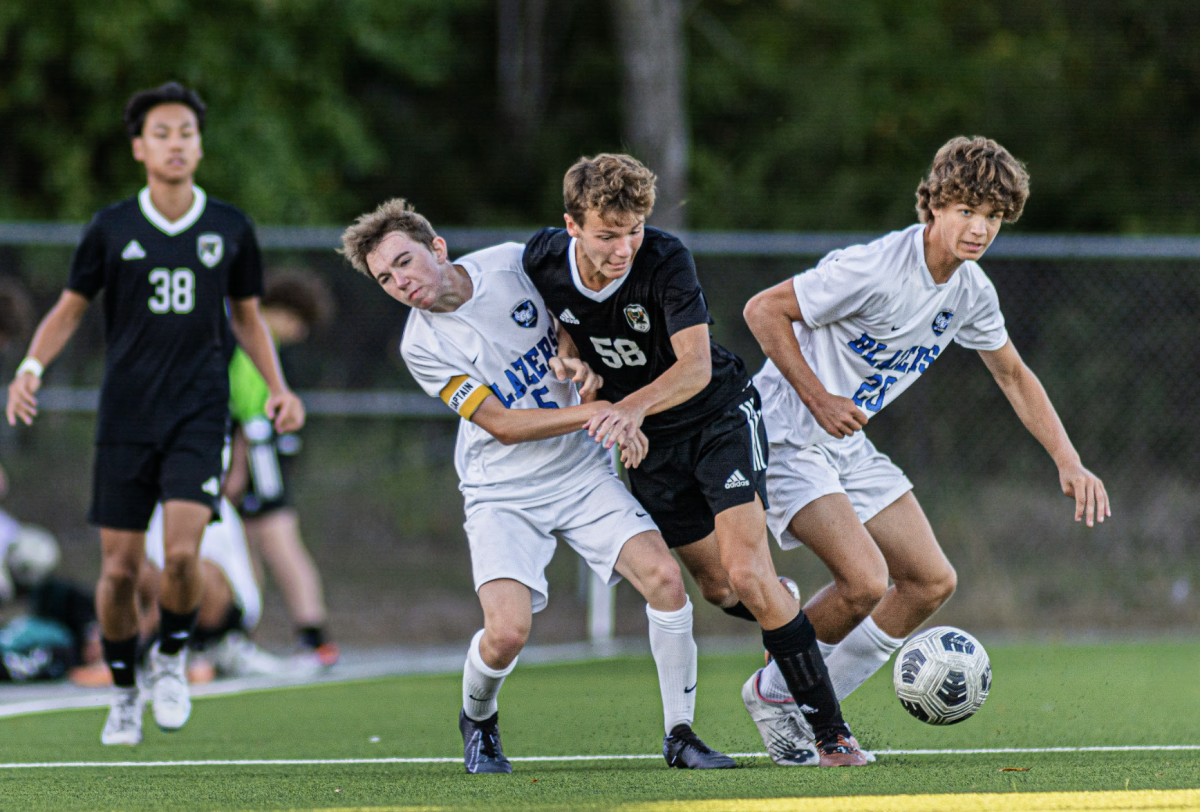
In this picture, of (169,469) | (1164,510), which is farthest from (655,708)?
(1164,510)

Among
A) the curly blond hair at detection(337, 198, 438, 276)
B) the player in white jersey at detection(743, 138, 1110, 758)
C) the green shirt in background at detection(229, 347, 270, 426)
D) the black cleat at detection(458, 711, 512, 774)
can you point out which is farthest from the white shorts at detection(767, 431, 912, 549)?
the green shirt in background at detection(229, 347, 270, 426)

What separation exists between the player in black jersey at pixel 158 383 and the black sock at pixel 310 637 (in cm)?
254

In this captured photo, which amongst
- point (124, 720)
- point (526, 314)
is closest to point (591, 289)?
point (526, 314)

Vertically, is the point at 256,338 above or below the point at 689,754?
above

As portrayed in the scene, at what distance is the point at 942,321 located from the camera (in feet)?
14.7

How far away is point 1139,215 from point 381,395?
8364mm

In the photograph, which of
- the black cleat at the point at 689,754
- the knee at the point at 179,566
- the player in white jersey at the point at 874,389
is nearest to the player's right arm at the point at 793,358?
the player in white jersey at the point at 874,389

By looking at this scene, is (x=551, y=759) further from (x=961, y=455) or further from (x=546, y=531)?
(x=961, y=455)

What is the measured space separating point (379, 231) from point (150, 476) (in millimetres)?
1554

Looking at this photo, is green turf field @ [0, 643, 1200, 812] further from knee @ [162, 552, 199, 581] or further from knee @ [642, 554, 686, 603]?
knee @ [162, 552, 199, 581]

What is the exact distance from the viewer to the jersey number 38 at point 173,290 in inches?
208

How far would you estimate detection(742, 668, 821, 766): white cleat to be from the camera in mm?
4227

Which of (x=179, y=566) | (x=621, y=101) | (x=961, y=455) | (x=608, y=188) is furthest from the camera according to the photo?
(x=621, y=101)

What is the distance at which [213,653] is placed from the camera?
771 cm
